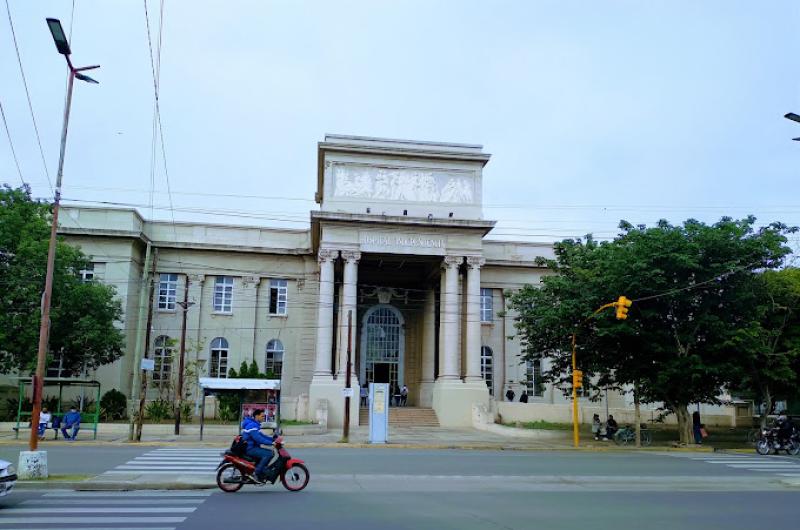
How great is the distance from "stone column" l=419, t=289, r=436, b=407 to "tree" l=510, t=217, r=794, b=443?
43.7ft

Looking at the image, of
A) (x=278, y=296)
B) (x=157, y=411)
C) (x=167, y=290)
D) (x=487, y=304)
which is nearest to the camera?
(x=157, y=411)

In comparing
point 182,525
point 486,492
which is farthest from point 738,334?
point 182,525

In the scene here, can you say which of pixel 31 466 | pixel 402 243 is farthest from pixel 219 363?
pixel 31 466

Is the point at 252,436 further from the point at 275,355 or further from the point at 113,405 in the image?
the point at 275,355

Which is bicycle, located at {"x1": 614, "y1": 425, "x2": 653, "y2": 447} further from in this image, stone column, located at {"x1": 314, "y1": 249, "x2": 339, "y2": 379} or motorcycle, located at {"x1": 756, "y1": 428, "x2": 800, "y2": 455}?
stone column, located at {"x1": 314, "y1": 249, "x2": 339, "y2": 379}

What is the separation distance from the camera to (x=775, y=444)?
28312mm

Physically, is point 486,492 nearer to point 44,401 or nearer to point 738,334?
point 738,334

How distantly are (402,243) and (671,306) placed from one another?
614 inches

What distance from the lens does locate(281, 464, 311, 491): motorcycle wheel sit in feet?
47.1

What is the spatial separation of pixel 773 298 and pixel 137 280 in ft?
112

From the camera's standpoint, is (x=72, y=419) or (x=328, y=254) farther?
(x=328, y=254)

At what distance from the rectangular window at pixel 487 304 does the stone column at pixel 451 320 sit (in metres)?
7.68

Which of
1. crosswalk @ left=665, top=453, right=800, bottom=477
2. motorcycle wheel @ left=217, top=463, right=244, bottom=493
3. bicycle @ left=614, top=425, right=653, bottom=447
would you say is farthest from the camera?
bicycle @ left=614, top=425, right=653, bottom=447

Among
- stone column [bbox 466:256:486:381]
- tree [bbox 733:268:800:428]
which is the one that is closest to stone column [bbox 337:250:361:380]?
stone column [bbox 466:256:486:381]
